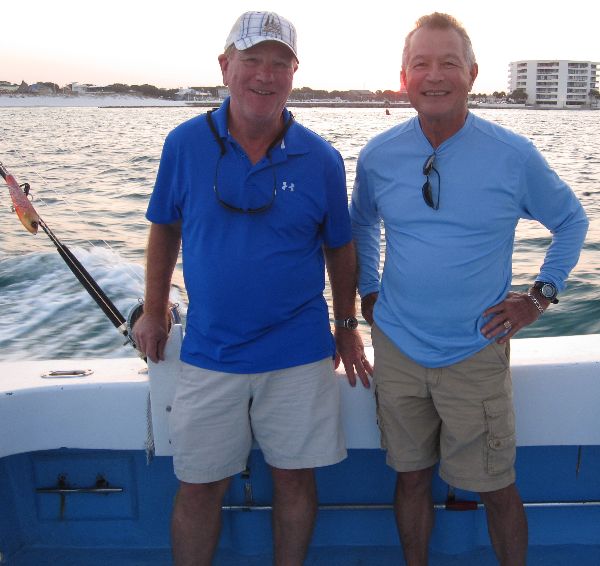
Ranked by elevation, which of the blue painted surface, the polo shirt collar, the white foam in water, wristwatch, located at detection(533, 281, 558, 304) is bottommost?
the white foam in water

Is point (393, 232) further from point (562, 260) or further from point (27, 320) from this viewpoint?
point (27, 320)

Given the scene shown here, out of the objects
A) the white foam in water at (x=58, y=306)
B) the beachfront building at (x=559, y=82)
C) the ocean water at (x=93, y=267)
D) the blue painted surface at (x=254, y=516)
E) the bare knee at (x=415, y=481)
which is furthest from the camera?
the beachfront building at (x=559, y=82)

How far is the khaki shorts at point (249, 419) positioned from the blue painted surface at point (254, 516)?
0.40m

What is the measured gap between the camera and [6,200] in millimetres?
10367

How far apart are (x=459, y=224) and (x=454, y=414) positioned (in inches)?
19.1

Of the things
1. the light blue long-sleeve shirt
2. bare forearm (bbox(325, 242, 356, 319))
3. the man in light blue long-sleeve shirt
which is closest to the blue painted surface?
the man in light blue long-sleeve shirt

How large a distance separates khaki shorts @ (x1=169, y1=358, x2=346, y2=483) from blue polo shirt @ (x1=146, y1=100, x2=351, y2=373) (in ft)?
0.15

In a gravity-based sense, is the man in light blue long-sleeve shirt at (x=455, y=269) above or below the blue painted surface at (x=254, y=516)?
above

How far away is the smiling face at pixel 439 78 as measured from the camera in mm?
1781

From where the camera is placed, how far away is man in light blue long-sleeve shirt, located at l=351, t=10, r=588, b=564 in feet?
5.85

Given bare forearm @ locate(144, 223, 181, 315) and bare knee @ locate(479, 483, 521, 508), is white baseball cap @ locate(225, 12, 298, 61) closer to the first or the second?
bare forearm @ locate(144, 223, 181, 315)

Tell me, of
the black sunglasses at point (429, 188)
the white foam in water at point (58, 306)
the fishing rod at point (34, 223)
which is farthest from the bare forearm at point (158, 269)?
the white foam in water at point (58, 306)

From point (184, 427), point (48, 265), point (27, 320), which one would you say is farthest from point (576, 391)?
point (48, 265)

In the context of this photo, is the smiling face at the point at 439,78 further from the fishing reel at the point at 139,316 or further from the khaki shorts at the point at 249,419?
the fishing reel at the point at 139,316
